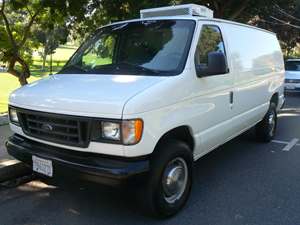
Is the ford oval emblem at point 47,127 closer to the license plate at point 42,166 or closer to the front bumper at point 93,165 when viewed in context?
the front bumper at point 93,165

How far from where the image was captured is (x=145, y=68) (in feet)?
13.9

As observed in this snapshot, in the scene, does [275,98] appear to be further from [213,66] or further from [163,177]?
[163,177]

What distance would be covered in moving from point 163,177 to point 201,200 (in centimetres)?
91

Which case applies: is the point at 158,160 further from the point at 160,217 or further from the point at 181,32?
the point at 181,32

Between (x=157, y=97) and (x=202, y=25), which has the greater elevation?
(x=202, y=25)

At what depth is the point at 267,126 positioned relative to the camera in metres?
7.24

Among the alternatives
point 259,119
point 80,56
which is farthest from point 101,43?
point 259,119

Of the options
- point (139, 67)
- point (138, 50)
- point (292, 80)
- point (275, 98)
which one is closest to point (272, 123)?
point (275, 98)

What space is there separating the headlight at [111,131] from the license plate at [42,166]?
679mm

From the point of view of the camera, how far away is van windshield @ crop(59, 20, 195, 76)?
425cm

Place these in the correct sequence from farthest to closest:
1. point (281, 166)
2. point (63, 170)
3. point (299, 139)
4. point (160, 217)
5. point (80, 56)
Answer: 1. point (299, 139)
2. point (281, 166)
3. point (80, 56)
4. point (160, 217)
5. point (63, 170)

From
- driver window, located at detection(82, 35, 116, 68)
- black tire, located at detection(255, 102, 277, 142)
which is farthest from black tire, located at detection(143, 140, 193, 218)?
black tire, located at detection(255, 102, 277, 142)

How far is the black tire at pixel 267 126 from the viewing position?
23.6 ft

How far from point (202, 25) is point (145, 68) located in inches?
40.5
